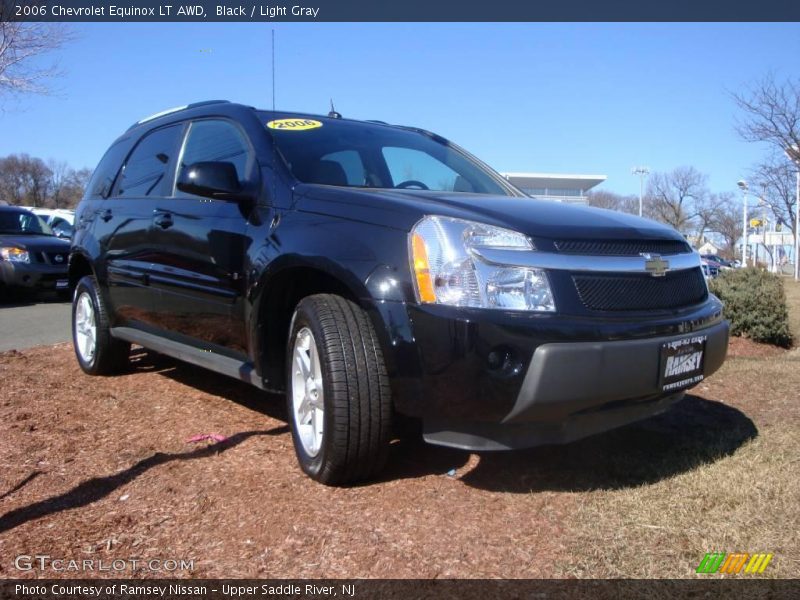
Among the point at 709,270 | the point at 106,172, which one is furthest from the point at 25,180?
the point at 106,172

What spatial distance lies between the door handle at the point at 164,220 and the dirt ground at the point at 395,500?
1151 millimetres

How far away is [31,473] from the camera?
3279mm

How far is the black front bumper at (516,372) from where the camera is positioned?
2.58m

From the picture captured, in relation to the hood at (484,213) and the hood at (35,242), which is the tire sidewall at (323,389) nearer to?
the hood at (484,213)

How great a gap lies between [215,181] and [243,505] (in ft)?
5.26

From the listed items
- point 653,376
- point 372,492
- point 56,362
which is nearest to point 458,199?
point 653,376

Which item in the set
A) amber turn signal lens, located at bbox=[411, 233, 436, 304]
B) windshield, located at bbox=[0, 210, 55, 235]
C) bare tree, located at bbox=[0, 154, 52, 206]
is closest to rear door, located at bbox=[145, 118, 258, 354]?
amber turn signal lens, located at bbox=[411, 233, 436, 304]

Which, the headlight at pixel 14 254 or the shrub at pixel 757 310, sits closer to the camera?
the shrub at pixel 757 310

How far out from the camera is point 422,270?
273cm

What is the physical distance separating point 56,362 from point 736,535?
5432 mm

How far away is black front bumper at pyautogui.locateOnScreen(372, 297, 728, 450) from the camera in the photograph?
2.58m

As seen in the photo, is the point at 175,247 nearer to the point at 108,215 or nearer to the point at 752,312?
the point at 108,215

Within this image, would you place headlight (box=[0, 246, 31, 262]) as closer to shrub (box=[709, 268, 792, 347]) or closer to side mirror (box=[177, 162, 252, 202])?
side mirror (box=[177, 162, 252, 202])

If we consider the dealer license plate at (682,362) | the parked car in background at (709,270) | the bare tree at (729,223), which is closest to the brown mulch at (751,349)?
the parked car in background at (709,270)
